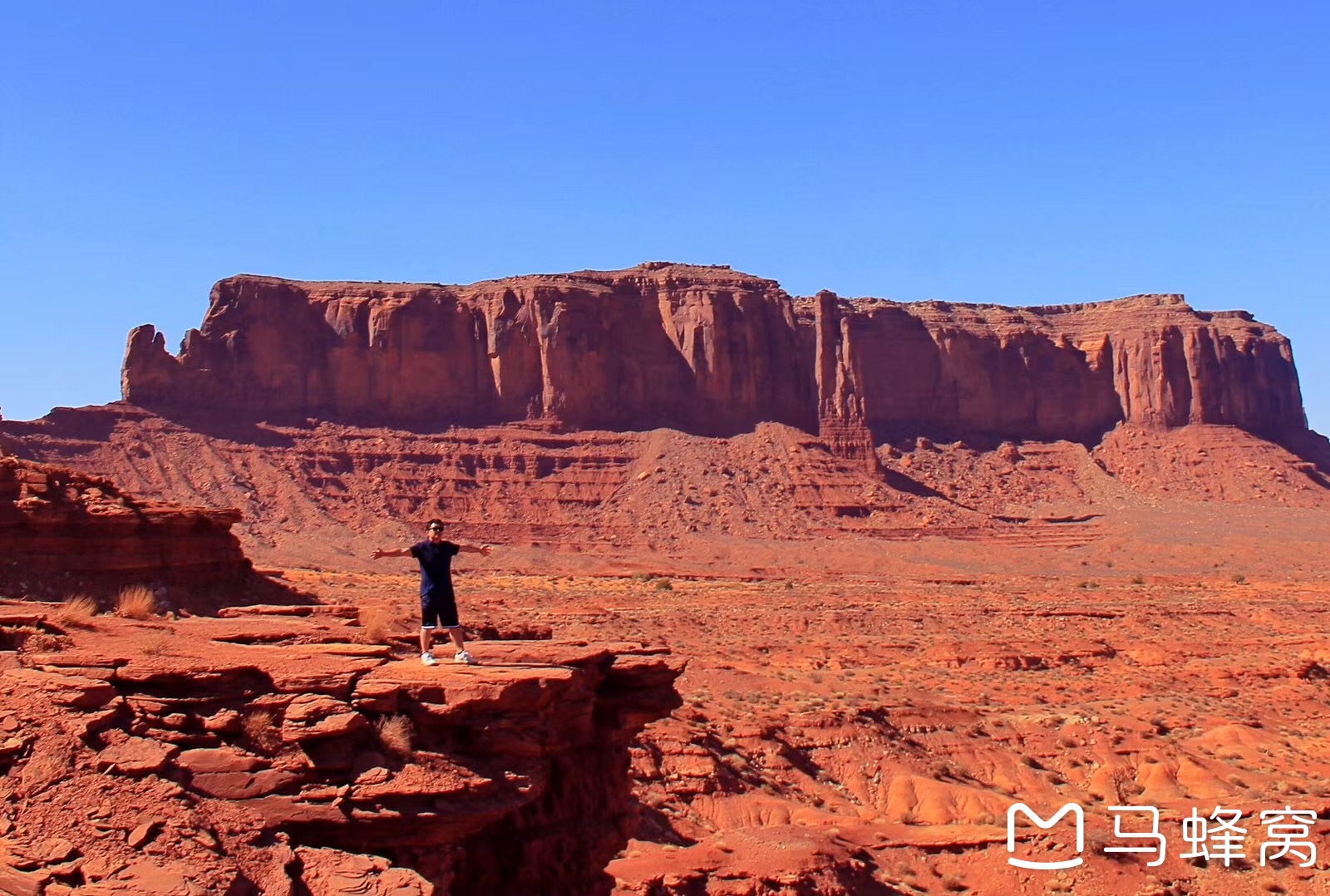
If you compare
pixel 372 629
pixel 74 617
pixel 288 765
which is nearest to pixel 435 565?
pixel 372 629

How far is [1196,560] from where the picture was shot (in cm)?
7194

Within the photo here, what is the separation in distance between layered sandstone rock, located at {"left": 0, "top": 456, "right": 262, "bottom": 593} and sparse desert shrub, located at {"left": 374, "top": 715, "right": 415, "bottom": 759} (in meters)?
8.91

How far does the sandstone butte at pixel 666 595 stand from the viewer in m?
7.78

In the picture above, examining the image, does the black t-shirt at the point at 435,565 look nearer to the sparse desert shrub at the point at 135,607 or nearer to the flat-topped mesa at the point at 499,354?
the sparse desert shrub at the point at 135,607

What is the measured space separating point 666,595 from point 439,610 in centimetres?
3948

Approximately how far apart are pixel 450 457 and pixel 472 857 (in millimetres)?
72145

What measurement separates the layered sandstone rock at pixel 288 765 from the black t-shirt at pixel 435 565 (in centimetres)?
59

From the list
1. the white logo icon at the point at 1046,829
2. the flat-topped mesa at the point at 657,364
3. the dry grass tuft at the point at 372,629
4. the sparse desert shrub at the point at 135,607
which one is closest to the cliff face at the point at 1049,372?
the flat-topped mesa at the point at 657,364

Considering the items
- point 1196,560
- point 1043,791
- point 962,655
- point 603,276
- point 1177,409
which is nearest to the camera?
point 1043,791

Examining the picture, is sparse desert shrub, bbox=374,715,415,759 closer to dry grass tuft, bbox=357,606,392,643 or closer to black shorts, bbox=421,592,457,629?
black shorts, bbox=421,592,457,629

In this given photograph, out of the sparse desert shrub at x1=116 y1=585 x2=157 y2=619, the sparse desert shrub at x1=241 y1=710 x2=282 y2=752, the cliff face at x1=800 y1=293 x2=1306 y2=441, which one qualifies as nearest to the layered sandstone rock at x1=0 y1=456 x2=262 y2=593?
the sparse desert shrub at x1=116 y1=585 x2=157 y2=619

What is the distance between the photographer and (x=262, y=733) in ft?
25.4

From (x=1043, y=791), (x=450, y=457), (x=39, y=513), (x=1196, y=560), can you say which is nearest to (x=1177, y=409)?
(x=1196, y=560)

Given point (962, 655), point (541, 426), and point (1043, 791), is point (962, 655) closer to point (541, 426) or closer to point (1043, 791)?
point (1043, 791)
